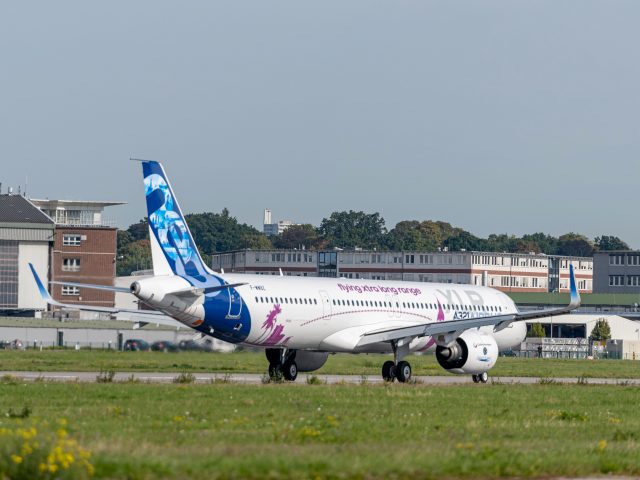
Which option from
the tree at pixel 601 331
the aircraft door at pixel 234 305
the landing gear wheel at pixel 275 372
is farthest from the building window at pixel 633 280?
the aircraft door at pixel 234 305

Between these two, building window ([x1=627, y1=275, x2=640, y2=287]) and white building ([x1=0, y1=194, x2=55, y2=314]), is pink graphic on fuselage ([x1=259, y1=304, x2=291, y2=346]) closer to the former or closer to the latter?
white building ([x1=0, y1=194, x2=55, y2=314])

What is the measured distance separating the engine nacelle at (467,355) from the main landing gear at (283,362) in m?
5.69

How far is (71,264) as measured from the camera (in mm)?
146375

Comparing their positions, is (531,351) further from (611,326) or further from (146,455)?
(146,455)

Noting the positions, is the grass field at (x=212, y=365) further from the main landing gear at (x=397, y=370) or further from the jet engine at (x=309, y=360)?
the main landing gear at (x=397, y=370)

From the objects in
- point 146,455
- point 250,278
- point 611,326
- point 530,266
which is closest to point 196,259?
point 250,278

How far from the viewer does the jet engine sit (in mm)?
50906

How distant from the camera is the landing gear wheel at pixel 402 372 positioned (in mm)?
48875

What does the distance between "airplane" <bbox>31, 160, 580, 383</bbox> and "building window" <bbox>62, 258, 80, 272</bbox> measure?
93754 mm

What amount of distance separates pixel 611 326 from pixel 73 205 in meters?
70.7

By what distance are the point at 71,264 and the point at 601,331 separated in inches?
2368

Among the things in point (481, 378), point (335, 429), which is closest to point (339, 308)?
point (481, 378)

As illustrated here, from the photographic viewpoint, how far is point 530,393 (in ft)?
131

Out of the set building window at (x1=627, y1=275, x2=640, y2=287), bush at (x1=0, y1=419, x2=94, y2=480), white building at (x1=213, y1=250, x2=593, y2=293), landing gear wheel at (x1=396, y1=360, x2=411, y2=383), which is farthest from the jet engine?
building window at (x1=627, y1=275, x2=640, y2=287)
